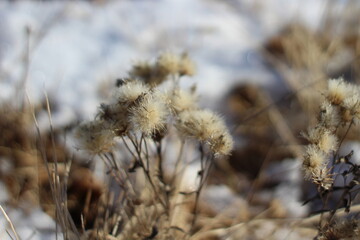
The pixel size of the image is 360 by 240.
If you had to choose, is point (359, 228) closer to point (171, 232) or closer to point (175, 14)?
point (171, 232)

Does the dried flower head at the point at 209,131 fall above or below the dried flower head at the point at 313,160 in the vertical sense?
above

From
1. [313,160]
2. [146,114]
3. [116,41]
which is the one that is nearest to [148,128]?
[146,114]

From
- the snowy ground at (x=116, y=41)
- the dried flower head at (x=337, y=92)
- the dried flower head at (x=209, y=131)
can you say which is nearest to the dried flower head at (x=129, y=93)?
the dried flower head at (x=209, y=131)

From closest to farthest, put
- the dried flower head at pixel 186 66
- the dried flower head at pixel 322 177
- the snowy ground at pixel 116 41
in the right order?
1. the dried flower head at pixel 322 177
2. the dried flower head at pixel 186 66
3. the snowy ground at pixel 116 41

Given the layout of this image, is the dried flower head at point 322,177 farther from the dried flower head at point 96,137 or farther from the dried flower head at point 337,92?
the dried flower head at point 96,137

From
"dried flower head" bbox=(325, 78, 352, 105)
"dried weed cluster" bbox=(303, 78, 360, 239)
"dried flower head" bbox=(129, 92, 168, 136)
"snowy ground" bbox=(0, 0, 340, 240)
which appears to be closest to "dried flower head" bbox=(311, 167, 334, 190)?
"dried weed cluster" bbox=(303, 78, 360, 239)

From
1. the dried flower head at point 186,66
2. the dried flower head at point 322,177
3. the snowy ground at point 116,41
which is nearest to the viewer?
the dried flower head at point 322,177

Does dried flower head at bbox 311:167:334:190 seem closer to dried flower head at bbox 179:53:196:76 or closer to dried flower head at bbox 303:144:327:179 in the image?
dried flower head at bbox 303:144:327:179
